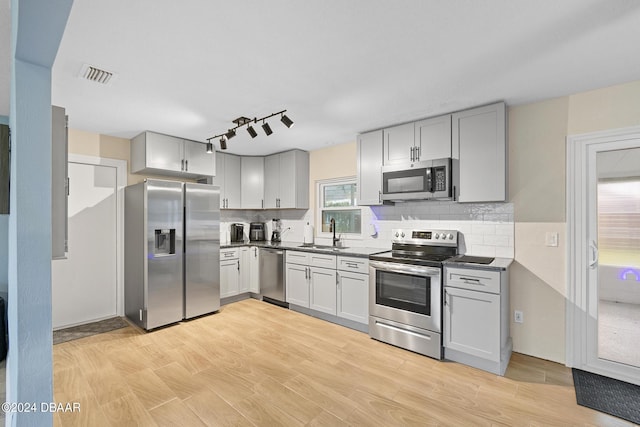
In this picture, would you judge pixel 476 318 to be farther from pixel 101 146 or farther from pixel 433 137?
pixel 101 146

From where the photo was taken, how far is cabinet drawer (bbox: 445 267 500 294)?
2.53 meters

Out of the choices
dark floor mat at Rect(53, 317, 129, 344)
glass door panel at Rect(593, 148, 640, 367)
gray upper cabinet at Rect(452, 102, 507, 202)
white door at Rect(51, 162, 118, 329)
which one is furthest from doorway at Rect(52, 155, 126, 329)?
glass door panel at Rect(593, 148, 640, 367)

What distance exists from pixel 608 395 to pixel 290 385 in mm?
2426

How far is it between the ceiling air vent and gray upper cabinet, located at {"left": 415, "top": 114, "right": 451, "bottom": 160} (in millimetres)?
2932

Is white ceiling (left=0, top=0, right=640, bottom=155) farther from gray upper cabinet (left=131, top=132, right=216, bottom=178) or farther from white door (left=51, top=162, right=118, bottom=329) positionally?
white door (left=51, top=162, right=118, bottom=329)

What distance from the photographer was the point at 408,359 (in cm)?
282

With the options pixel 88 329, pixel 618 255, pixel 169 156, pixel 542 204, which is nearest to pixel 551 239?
pixel 542 204

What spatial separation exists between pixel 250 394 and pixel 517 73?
3243mm

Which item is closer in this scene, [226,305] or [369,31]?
[369,31]

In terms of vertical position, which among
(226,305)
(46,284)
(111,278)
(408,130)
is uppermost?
(408,130)

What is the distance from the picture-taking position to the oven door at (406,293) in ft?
9.25

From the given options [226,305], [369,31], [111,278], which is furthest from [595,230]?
[111,278]

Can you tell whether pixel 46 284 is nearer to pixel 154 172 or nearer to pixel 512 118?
A: pixel 154 172

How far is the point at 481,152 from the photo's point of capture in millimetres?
2938
